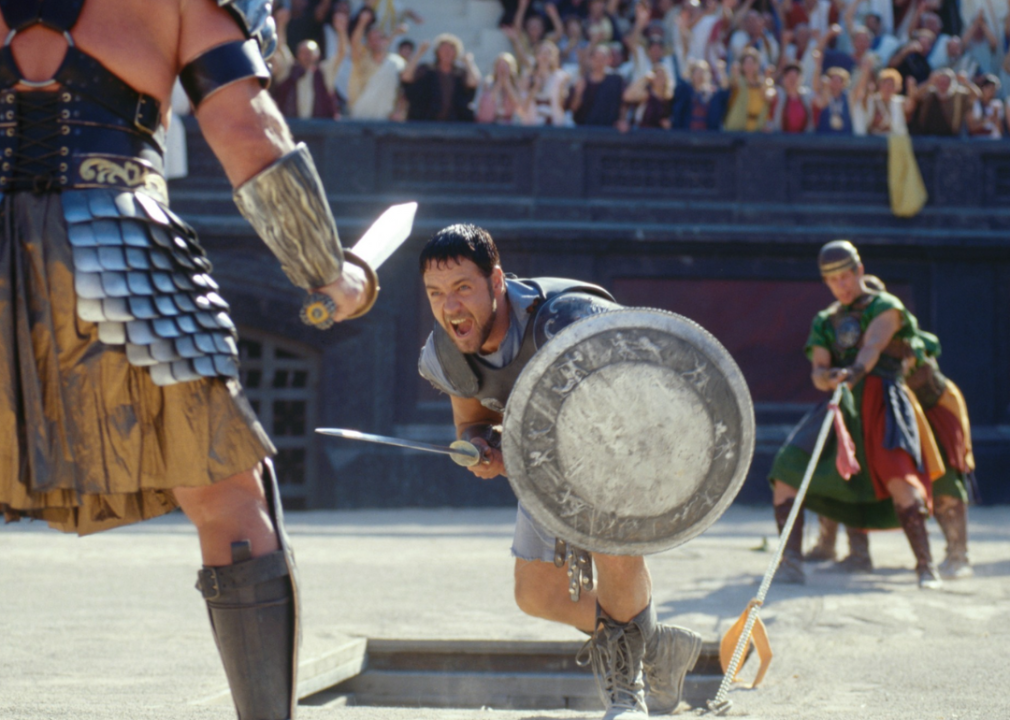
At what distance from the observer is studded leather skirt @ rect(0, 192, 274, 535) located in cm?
217

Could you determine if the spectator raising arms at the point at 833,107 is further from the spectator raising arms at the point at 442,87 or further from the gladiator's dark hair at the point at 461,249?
the gladiator's dark hair at the point at 461,249

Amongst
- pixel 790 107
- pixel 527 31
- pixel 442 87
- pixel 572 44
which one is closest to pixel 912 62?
pixel 790 107

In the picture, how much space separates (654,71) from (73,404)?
9.66 metres

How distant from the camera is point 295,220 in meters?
2.18

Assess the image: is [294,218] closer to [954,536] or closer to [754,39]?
[954,536]

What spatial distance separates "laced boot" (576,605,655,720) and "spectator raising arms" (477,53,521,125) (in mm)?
8406

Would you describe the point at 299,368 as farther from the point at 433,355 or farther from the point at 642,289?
the point at 433,355

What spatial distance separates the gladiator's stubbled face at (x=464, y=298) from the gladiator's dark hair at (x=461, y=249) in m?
0.01

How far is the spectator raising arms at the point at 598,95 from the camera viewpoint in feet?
36.1

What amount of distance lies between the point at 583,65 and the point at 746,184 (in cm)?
185

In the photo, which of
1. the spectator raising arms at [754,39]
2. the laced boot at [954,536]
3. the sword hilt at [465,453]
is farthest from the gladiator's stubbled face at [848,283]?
the spectator raising arms at [754,39]

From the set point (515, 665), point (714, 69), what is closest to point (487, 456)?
point (515, 665)

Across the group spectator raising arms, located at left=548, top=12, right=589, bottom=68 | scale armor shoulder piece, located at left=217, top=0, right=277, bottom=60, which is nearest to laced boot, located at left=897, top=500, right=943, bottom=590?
scale armor shoulder piece, located at left=217, top=0, right=277, bottom=60

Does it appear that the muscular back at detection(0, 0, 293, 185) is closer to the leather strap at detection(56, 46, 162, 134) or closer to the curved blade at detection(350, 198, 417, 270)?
the leather strap at detection(56, 46, 162, 134)
